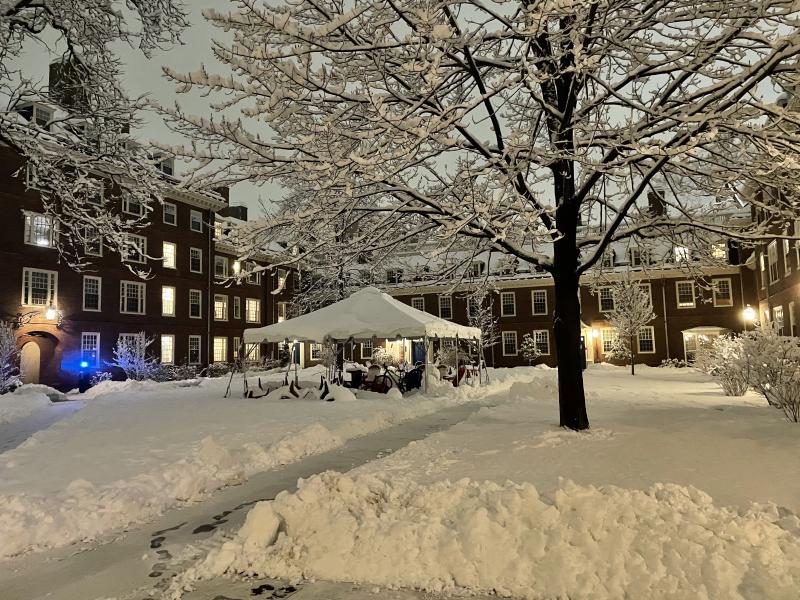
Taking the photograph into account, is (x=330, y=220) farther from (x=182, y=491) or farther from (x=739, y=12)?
(x=739, y=12)

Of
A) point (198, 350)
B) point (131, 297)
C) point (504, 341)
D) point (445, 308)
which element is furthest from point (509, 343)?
point (131, 297)

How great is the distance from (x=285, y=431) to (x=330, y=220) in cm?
520

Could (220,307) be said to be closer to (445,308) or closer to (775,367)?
(445,308)

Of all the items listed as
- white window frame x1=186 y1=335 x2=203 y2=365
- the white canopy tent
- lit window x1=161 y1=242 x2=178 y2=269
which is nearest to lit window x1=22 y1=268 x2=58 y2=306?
lit window x1=161 y1=242 x2=178 y2=269

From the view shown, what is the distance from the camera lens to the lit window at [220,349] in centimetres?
3878

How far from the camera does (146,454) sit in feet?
30.0

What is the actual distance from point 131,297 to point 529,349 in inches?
1128

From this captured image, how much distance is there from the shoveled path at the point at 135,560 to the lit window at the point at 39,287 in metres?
24.9

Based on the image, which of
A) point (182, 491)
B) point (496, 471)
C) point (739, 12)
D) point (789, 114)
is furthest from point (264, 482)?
point (739, 12)

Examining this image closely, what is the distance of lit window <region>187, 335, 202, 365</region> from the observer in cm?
3584

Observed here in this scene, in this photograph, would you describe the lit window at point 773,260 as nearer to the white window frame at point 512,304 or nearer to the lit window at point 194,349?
the white window frame at point 512,304

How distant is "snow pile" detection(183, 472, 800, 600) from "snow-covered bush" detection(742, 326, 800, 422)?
19.8 feet

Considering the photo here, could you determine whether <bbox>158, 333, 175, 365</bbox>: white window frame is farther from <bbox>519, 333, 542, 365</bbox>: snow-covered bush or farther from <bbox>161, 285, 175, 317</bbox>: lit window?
<bbox>519, 333, 542, 365</bbox>: snow-covered bush

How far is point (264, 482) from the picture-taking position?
300 inches
